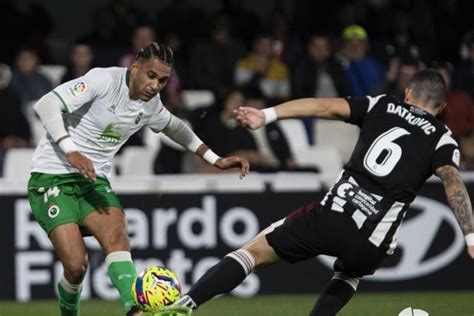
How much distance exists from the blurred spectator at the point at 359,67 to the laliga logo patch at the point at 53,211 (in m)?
7.05

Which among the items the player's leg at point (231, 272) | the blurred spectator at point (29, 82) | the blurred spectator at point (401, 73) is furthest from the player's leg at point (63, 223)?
the blurred spectator at point (29, 82)

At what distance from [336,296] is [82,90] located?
2.08m

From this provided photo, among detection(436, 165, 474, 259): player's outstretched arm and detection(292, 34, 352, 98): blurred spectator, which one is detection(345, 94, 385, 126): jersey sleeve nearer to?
detection(436, 165, 474, 259): player's outstretched arm

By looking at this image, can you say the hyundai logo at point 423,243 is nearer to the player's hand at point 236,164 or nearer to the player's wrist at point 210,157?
the player's wrist at point 210,157

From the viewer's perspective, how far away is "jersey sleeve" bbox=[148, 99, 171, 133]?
8883mm

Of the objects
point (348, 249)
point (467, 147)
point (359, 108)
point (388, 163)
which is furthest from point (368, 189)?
point (467, 147)

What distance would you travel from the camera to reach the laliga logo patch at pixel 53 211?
8523 millimetres

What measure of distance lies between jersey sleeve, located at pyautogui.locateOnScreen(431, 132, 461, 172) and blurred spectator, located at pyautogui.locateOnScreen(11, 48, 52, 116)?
7.48m

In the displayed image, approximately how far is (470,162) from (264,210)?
290 cm

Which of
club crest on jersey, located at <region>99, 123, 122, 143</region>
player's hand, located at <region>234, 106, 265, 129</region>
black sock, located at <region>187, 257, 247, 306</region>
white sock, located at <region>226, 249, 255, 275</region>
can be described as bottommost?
black sock, located at <region>187, 257, 247, 306</region>

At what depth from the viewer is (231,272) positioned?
324 inches

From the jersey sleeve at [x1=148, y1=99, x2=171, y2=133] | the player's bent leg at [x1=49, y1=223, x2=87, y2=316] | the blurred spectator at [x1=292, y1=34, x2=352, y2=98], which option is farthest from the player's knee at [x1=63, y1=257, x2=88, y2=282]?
the blurred spectator at [x1=292, y1=34, x2=352, y2=98]

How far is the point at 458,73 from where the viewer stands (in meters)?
16.1

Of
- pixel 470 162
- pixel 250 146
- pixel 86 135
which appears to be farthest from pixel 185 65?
pixel 86 135
